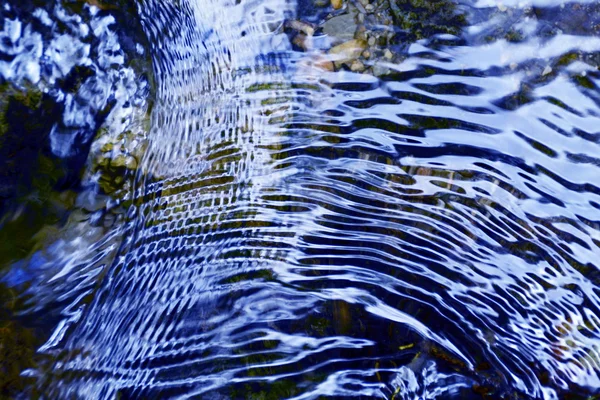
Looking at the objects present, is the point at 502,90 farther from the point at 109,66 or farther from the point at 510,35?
the point at 109,66

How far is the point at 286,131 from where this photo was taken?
2074mm

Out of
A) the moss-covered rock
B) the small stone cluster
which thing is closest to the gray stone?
the small stone cluster

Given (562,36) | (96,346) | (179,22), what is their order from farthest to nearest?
(179,22)
(96,346)
(562,36)

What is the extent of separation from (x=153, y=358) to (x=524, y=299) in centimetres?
168

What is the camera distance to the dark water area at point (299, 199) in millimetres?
1875

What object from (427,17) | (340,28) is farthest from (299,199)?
(427,17)

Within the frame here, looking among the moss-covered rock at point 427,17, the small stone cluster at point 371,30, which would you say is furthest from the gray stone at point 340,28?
the moss-covered rock at point 427,17

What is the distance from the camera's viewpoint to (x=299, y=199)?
205 centimetres

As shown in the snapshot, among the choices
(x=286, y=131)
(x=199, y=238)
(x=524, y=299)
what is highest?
(x=286, y=131)

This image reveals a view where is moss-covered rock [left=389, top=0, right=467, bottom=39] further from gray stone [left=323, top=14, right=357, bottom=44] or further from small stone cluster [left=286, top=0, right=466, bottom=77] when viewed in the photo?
gray stone [left=323, top=14, right=357, bottom=44]

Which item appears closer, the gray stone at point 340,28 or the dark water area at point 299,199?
the dark water area at point 299,199

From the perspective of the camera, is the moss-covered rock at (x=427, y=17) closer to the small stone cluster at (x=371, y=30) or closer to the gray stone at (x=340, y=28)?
the small stone cluster at (x=371, y=30)

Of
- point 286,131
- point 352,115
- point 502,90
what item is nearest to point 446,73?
point 502,90

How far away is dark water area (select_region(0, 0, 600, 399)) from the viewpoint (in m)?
1.88
